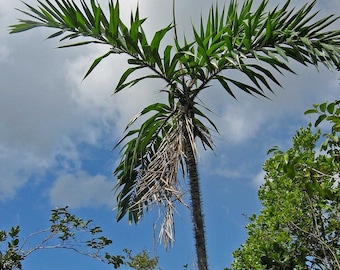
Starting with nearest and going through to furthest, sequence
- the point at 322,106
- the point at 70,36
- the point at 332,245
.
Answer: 1. the point at 322,106
2. the point at 70,36
3. the point at 332,245

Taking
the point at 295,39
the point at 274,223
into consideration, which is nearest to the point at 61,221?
the point at 274,223

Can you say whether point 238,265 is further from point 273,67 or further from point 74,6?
point 74,6

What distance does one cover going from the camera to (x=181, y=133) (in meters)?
7.29

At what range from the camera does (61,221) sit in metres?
7.60

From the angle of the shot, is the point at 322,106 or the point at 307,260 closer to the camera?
the point at 322,106

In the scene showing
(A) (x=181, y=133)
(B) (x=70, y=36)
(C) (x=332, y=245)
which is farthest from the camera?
(C) (x=332, y=245)

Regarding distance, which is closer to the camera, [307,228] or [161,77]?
[161,77]

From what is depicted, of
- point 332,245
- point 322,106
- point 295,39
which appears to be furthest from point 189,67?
point 322,106

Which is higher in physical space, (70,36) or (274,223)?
(70,36)

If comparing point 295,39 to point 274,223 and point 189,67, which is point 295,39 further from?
point 274,223

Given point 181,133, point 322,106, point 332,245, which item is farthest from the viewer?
point 332,245

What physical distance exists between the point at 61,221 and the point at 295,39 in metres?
3.92

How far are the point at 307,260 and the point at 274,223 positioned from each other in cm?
76

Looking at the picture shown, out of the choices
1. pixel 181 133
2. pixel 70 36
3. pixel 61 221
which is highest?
pixel 70 36
